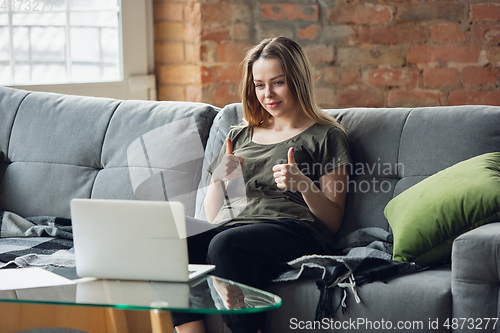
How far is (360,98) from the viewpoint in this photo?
2605 millimetres

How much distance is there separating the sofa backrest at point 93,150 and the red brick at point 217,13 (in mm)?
756

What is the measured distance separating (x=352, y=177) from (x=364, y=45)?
1.03 meters

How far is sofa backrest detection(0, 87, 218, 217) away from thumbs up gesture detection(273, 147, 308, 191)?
48 centimetres

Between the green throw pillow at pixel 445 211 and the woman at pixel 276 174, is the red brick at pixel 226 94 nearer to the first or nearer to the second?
the woman at pixel 276 174

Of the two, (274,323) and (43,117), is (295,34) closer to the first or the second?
(43,117)

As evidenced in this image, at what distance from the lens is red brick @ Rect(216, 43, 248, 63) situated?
Result: 8.78 feet

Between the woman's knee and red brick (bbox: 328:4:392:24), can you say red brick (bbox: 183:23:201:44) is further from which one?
the woman's knee

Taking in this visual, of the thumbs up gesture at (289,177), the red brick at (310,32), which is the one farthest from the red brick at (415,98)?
the thumbs up gesture at (289,177)

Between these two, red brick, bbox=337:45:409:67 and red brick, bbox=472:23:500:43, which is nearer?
red brick, bbox=472:23:500:43

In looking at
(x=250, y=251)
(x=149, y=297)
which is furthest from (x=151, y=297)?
(x=250, y=251)

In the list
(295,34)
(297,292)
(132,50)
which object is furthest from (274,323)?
(132,50)

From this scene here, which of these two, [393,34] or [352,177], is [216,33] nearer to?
[393,34]

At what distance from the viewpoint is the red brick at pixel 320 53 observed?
8.59 feet

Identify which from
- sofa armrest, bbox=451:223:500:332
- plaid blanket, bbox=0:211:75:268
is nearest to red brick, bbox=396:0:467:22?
sofa armrest, bbox=451:223:500:332
